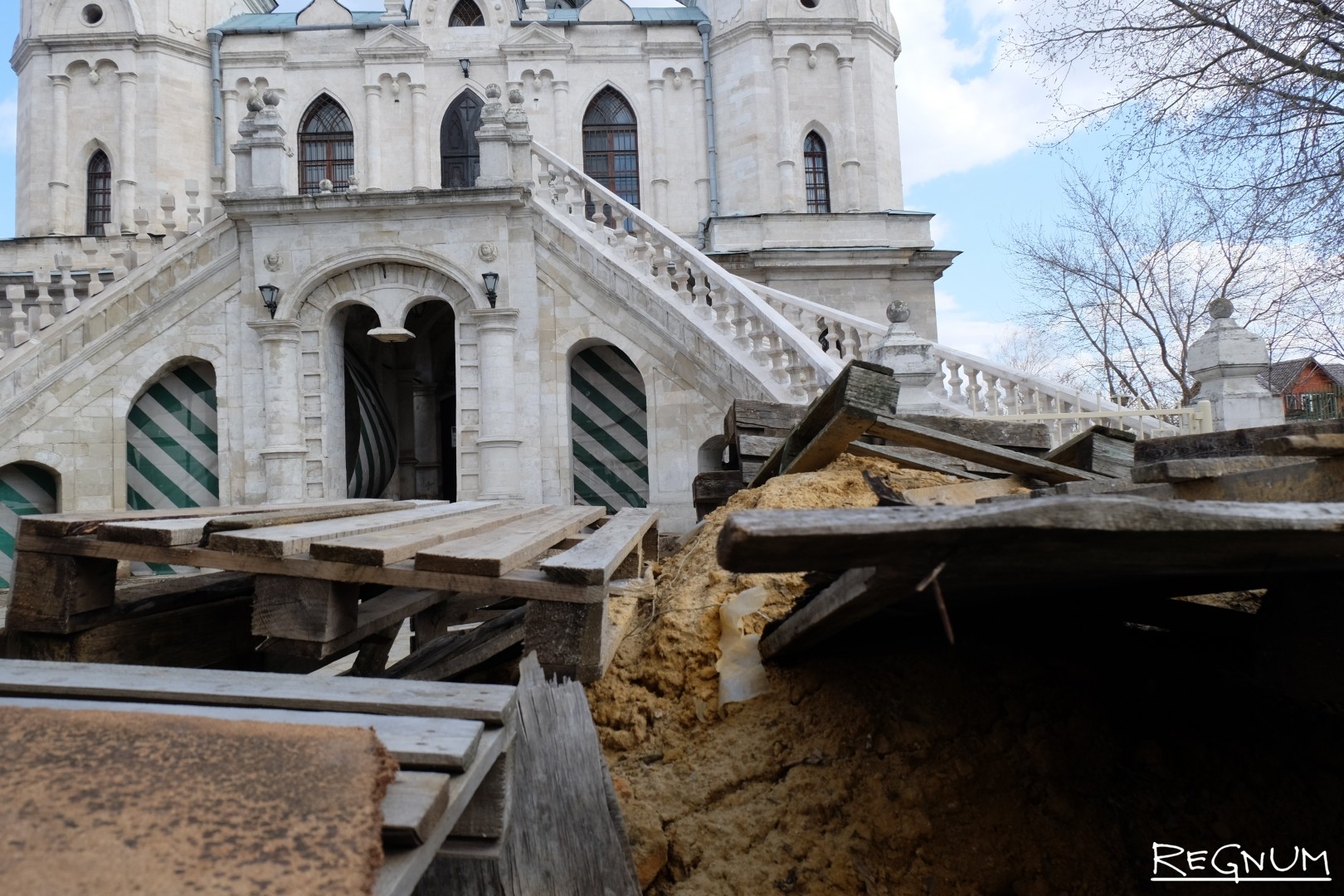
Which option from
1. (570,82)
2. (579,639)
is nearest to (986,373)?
(579,639)

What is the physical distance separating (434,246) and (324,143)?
10845 millimetres

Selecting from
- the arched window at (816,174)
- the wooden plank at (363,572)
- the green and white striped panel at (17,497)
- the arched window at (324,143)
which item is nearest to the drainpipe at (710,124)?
the arched window at (816,174)

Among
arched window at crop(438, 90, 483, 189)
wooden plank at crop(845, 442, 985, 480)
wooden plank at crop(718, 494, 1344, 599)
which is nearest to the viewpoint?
wooden plank at crop(718, 494, 1344, 599)

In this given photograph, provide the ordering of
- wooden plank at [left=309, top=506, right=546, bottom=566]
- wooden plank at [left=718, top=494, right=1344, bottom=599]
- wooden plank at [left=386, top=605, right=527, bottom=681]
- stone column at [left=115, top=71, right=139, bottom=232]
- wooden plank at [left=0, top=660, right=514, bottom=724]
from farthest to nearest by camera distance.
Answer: stone column at [left=115, top=71, right=139, bottom=232] → wooden plank at [left=386, top=605, right=527, bottom=681] → wooden plank at [left=309, top=506, right=546, bottom=566] → wooden plank at [left=0, top=660, right=514, bottom=724] → wooden plank at [left=718, top=494, right=1344, bottom=599]

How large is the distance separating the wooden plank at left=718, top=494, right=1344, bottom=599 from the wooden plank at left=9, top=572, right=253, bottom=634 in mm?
2618

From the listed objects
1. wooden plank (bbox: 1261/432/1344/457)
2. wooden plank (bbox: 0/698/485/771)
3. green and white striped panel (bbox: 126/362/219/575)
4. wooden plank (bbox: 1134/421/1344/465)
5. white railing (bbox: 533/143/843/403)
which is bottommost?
wooden plank (bbox: 0/698/485/771)

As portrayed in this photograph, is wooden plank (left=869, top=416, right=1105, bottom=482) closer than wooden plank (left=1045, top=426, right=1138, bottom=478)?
Yes

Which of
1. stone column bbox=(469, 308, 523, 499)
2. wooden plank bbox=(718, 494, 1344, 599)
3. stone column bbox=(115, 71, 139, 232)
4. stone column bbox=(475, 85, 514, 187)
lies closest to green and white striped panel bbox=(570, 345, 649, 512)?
stone column bbox=(469, 308, 523, 499)

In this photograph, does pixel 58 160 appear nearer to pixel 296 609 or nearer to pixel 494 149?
pixel 494 149

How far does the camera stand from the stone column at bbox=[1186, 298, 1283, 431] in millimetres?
11000

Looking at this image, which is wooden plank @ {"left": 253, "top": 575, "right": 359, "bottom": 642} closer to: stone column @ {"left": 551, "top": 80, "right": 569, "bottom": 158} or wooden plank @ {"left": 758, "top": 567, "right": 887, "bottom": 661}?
wooden plank @ {"left": 758, "top": 567, "right": 887, "bottom": 661}

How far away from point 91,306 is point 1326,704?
14266mm

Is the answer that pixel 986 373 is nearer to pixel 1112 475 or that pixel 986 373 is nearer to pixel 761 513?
pixel 1112 475

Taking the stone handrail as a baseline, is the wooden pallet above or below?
below
